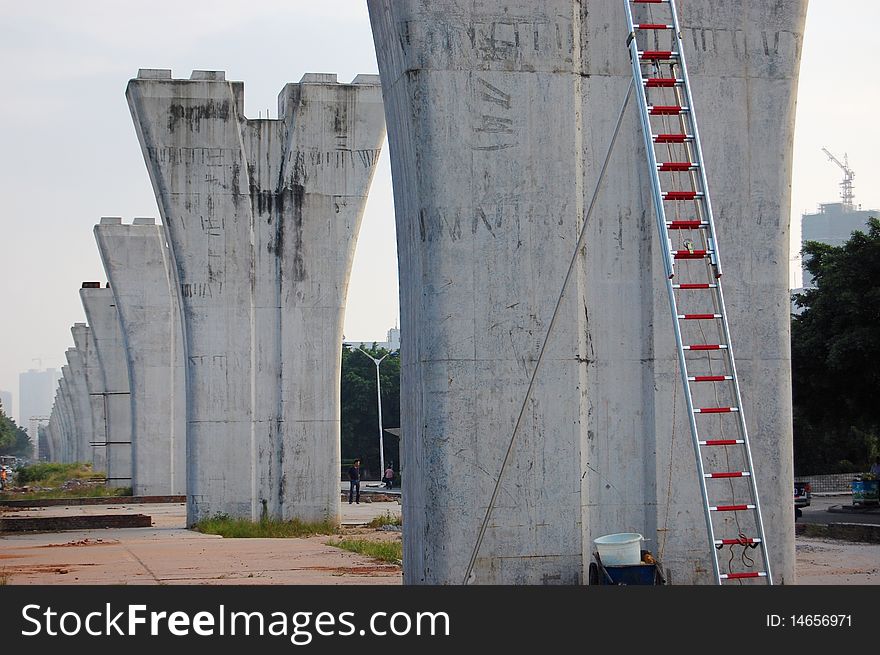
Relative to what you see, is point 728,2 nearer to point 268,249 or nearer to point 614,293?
point 614,293

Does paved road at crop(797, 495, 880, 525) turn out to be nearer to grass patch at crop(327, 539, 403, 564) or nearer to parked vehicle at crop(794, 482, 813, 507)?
parked vehicle at crop(794, 482, 813, 507)

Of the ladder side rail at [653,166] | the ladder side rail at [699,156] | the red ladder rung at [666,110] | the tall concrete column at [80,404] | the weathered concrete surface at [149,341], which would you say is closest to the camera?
the ladder side rail at [653,166]

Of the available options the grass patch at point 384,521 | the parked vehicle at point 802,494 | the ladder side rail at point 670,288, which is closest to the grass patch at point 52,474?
the grass patch at point 384,521

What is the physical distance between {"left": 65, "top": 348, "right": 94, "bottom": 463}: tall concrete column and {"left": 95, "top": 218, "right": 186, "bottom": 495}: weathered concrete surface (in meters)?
30.8

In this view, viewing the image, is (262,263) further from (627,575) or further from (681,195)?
(681,195)

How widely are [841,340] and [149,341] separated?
22.7 meters

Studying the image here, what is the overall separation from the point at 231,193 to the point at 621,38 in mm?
14436

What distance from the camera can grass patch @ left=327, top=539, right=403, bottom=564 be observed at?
18.4m

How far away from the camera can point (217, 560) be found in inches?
750

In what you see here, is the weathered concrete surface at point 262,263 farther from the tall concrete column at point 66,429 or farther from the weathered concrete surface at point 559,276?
the tall concrete column at point 66,429

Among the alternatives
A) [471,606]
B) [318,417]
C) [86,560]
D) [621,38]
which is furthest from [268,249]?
[471,606]

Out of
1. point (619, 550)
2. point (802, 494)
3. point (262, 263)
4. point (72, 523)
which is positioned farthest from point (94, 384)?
point (619, 550)

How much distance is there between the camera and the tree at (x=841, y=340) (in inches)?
1030

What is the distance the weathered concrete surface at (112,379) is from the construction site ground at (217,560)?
2336 cm
